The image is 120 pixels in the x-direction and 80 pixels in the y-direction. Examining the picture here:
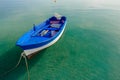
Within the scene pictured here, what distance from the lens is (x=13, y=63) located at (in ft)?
36.1

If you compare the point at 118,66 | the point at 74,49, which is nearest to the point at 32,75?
the point at 74,49

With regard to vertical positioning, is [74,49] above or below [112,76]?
above

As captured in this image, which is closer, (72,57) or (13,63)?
(13,63)

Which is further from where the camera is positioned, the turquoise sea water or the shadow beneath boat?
the turquoise sea water

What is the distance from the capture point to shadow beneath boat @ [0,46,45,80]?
9.90 meters

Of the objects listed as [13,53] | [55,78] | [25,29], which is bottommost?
[55,78]

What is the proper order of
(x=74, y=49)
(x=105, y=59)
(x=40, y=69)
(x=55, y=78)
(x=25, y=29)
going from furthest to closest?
(x=25, y=29) < (x=74, y=49) < (x=105, y=59) < (x=40, y=69) < (x=55, y=78)

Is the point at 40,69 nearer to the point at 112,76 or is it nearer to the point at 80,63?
the point at 80,63

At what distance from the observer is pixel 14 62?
36.5 feet

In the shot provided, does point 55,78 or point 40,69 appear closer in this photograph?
point 55,78

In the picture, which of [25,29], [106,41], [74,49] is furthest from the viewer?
[25,29]

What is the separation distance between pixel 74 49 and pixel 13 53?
6112mm

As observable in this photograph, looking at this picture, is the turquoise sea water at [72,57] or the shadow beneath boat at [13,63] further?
the turquoise sea water at [72,57]

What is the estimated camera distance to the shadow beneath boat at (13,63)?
990 centimetres
